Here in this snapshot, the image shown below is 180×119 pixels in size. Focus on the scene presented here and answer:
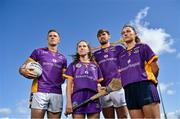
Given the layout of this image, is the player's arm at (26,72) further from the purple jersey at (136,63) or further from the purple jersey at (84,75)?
the purple jersey at (136,63)

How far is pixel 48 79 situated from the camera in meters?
5.94

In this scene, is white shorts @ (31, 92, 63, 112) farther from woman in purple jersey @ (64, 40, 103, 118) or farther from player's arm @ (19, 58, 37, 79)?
woman in purple jersey @ (64, 40, 103, 118)

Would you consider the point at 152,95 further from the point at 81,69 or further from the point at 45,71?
the point at 45,71

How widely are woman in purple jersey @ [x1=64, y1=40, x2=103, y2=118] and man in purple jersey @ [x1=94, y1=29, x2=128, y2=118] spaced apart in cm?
32

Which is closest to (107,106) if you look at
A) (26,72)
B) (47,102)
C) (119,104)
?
(119,104)

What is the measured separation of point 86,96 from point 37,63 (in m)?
1.37

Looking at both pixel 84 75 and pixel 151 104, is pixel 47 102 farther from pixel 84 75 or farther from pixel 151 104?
pixel 151 104

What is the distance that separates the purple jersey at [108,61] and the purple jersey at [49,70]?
2.55ft

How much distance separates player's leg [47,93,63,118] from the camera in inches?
226

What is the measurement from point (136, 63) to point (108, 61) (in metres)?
1.32

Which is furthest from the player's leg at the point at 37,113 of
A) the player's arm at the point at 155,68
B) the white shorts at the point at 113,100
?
the player's arm at the point at 155,68

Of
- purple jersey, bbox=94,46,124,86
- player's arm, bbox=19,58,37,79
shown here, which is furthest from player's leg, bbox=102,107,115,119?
player's arm, bbox=19,58,37,79

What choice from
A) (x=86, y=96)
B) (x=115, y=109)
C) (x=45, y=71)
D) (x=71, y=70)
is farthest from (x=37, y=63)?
(x=115, y=109)

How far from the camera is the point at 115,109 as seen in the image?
5953 mm
